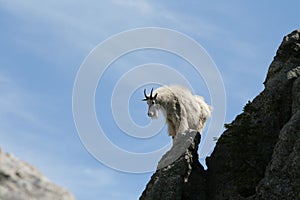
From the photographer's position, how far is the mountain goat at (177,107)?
28.0 metres

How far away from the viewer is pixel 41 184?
5625mm

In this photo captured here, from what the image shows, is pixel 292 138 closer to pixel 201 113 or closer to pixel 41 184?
pixel 41 184

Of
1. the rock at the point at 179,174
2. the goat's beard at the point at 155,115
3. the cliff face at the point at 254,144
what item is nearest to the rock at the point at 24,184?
the cliff face at the point at 254,144

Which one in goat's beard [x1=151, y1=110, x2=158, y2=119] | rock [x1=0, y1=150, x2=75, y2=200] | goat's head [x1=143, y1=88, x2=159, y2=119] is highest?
goat's head [x1=143, y1=88, x2=159, y2=119]

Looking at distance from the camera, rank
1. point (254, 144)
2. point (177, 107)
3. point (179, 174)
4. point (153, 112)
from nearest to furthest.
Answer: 1. point (179, 174)
2. point (254, 144)
3. point (153, 112)
4. point (177, 107)

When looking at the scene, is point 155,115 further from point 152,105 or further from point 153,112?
point 152,105

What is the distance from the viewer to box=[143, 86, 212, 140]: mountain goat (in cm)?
2797

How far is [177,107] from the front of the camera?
92.5ft

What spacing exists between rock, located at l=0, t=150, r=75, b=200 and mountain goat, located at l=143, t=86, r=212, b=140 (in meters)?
22.0

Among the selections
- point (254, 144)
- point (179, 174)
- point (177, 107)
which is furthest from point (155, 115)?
point (179, 174)

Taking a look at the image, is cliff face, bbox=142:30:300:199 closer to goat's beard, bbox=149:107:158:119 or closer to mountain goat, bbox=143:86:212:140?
mountain goat, bbox=143:86:212:140

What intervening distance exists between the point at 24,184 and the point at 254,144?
42.9 ft

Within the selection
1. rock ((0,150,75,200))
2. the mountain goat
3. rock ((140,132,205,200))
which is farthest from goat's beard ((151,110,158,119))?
rock ((0,150,75,200))

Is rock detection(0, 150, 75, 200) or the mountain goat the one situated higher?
the mountain goat
